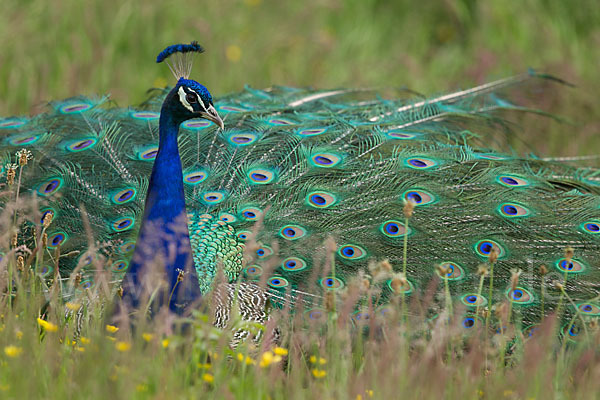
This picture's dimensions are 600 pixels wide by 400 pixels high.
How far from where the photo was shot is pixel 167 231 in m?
3.05

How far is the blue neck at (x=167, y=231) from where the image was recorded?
300 cm

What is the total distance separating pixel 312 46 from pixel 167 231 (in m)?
4.53

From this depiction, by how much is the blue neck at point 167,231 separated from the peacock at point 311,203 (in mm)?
21

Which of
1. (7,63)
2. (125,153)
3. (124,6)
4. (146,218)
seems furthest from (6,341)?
(124,6)

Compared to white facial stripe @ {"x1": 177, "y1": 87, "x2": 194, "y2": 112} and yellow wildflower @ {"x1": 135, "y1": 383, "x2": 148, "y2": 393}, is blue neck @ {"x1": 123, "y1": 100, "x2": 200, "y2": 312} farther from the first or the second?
yellow wildflower @ {"x1": 135, "y1": 383, "x2": 148, "y2": 393}

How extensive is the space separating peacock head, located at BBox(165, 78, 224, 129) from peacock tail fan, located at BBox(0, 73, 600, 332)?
23.3 inches

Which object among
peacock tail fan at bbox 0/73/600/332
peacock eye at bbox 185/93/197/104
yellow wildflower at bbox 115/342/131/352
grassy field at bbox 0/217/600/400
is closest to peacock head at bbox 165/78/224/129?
peacock eye at bbox 185/93/197/104

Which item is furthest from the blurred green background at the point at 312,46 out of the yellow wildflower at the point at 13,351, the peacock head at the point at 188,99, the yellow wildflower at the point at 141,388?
the yellow wildflower at the point at 141,388

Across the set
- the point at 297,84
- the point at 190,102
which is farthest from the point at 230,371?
the point at 297,84

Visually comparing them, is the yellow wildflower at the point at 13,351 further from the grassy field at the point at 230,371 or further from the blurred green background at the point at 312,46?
the blurred green background at the point at 312,46

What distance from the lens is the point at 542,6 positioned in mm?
7562

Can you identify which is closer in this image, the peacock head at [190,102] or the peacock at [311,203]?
the peacock head at [190,102]

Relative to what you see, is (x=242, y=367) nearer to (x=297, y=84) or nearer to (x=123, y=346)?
(x=123, y=346)

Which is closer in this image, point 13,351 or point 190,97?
point 13,351
